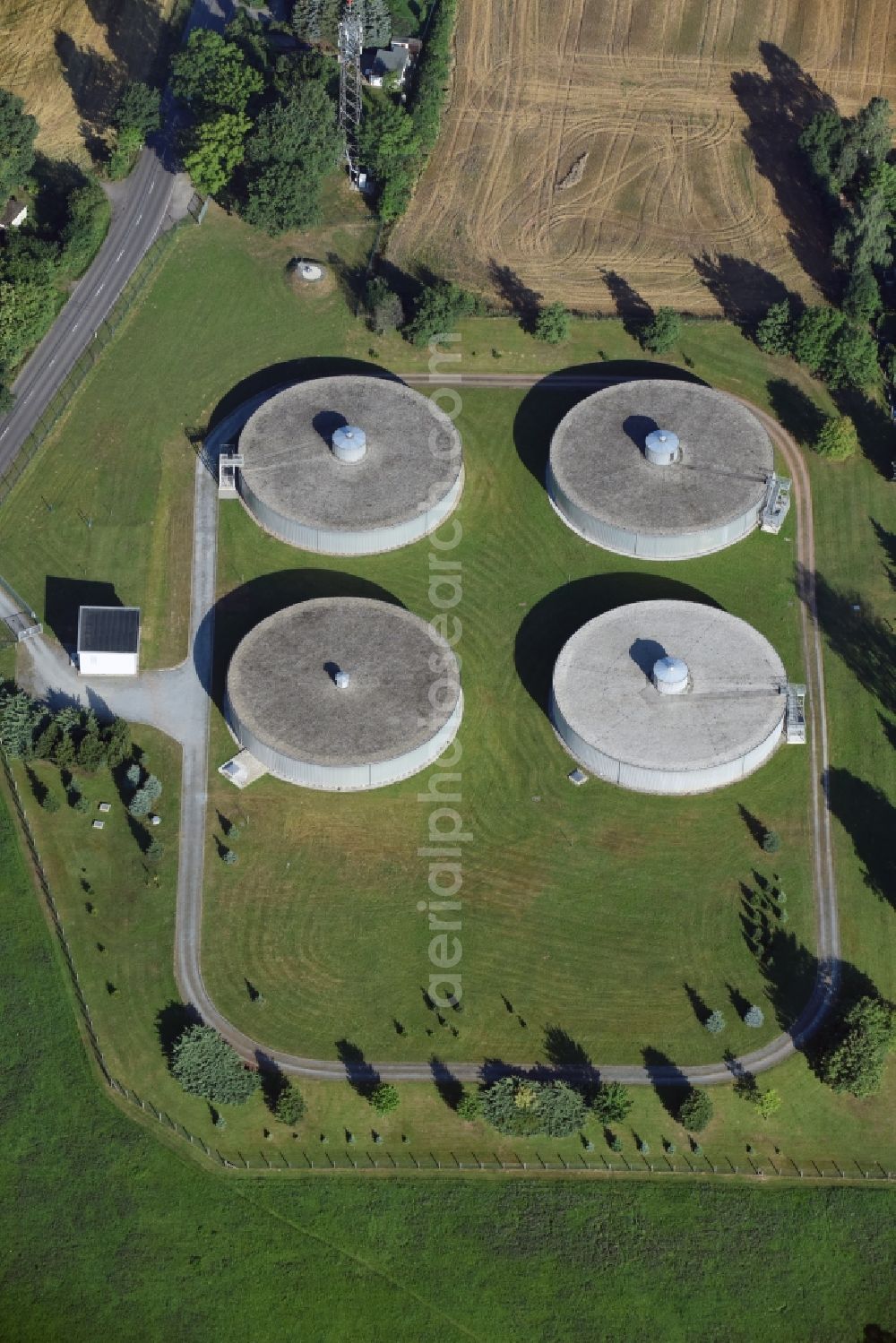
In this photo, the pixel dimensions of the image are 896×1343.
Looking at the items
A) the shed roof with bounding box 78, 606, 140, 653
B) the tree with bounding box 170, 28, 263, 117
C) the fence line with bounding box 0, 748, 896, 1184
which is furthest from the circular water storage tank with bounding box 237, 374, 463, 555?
the fence line with bounding box 0, 748, 896, 1184

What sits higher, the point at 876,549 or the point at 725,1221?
the point at 876,549

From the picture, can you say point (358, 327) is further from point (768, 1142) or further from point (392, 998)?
point (768, 1142)

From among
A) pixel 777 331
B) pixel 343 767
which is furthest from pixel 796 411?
pixel 343 767

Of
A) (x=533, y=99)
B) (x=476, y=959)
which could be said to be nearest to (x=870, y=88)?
(x=533, y=99)

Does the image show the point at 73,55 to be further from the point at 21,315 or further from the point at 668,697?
the point at 668,697

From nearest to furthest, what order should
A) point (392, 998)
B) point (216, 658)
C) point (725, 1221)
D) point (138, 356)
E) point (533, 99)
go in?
point (725, 1221), point (392, 998), point (216, 658), point (138, 356), point (533, 99)

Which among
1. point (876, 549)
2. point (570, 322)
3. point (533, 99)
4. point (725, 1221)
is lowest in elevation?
point (725, 1221)

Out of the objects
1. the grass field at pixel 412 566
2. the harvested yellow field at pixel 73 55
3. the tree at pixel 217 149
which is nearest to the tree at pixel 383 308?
the grass field at pixel 412 566

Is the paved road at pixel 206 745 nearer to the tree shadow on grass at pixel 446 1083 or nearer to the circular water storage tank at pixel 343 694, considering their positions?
the tree shadow on grass at pixel 446 1083
